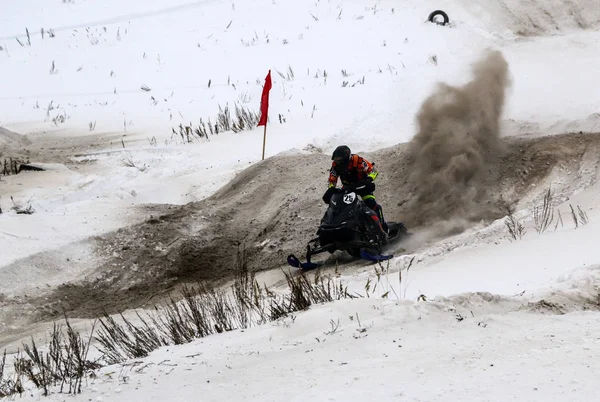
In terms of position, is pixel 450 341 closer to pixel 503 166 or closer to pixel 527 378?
pixel 527 378

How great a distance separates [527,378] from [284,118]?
13.1 m

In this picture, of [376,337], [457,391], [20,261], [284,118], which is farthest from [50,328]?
[284,118]

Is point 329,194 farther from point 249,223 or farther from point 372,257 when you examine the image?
point 249,223

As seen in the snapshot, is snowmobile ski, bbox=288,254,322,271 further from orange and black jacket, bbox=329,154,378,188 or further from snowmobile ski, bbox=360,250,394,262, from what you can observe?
orange and black jacket, bbox=329,154,378,188

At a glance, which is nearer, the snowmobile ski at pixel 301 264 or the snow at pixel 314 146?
the snow at pixel 314 146

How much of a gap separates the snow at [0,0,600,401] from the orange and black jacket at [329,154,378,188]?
1484 millimetres

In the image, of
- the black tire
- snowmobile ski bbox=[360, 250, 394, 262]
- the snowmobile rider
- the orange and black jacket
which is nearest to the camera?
snowmobile ski bbox=[360, 250, 394, 262]

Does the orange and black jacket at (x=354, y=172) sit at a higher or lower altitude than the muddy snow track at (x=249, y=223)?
higher

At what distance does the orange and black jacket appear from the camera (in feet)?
35.2

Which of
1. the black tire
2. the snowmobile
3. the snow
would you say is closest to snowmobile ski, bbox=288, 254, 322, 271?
the snowmobile

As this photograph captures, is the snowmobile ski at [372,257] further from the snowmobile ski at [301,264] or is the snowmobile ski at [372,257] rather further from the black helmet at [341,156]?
the black helmet at [341,156]

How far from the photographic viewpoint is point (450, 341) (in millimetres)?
5477

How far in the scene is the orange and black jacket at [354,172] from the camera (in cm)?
1072

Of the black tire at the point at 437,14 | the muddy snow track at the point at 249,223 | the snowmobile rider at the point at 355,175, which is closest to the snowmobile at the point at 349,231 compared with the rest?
the snowmobile rider at the point at 355,175
